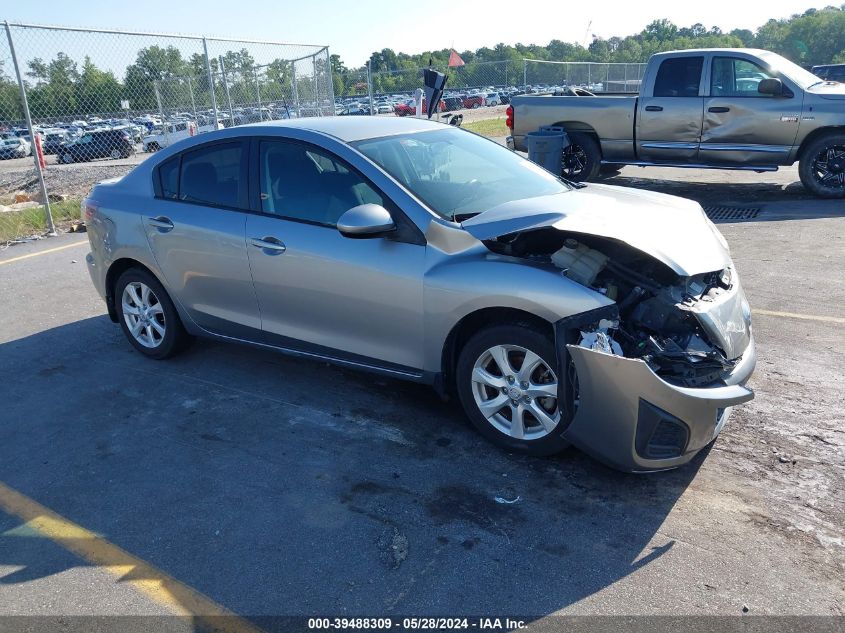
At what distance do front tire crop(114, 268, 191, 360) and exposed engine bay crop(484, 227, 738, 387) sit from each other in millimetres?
2676

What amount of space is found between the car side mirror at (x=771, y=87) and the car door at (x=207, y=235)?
26.8 ft

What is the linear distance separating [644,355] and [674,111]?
8.44 metres

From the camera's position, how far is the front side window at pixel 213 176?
4.77 metres

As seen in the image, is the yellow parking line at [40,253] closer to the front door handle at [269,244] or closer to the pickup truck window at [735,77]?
the front door handle at [269,244]

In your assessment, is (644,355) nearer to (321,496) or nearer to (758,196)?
(321,496)

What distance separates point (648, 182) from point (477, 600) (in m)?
11.0

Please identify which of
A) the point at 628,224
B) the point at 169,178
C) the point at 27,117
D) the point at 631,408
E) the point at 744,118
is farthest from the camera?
the point at 744,118

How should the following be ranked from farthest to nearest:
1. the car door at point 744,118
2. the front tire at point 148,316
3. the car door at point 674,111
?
the car door at point 674,111 → the car door at point 744,118 → the front tire at point 148,316

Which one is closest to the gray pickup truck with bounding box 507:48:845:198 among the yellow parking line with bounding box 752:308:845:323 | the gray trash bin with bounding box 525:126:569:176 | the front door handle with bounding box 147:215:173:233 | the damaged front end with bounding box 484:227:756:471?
the gray trash bin with bounding box 525:126:569:176

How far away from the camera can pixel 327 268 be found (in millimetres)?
4246

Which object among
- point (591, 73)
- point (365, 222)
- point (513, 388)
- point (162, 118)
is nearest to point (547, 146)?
point (365, 222)

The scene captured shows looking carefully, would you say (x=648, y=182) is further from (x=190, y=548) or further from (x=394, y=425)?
(x=190, y=548)

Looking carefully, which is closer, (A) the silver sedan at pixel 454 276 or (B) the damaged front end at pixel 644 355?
(B) the damaged front end at pixel 644 355

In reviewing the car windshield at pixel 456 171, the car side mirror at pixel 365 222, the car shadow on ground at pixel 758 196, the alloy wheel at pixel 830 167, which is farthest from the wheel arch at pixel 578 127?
the car side mirror at pixel 365 222
